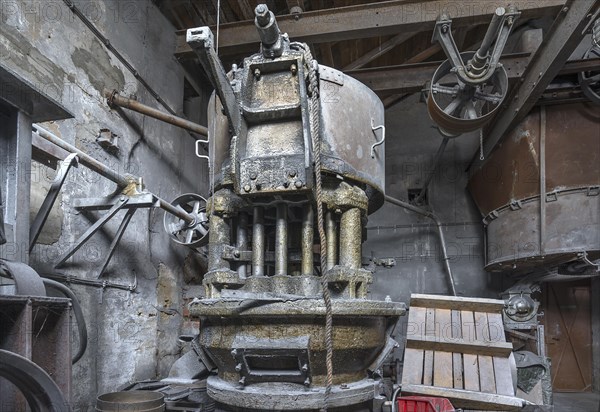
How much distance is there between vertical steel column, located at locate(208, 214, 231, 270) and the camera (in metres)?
2.63

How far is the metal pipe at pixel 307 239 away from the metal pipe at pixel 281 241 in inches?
4.3

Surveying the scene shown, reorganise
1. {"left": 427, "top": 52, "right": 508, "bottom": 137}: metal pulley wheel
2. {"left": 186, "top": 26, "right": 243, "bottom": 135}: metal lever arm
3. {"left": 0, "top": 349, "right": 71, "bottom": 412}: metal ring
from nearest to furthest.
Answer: {"left": 0, "top": 349, "right": 71, "bottom": 412}: metal ring, {"left": 186, "top": 26, "right": 243, "bottom": 135}: metal lever arm, {"left": 427, "top": 52, "right": 508, "bottom": 137}: metal pulley wheel

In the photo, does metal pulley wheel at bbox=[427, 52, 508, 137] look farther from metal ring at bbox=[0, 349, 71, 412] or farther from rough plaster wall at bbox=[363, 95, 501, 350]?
metal ring at bbox=[0, 349, 71, 412]

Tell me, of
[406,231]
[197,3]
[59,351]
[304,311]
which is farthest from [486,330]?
[197,3]

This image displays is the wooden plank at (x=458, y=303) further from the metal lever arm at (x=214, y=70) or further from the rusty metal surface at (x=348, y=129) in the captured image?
the metal lever arm at (x=214, y=70)

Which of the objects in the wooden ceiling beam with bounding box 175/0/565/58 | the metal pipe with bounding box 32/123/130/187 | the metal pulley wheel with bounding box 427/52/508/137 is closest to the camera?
the metal pipe with bounding box 32/123/130/187

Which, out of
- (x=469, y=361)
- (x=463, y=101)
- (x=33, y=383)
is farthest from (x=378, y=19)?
(x=33, y=383)

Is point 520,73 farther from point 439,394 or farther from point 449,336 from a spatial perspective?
point 439,394

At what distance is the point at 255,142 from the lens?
2537mm

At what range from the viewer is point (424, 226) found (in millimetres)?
7086

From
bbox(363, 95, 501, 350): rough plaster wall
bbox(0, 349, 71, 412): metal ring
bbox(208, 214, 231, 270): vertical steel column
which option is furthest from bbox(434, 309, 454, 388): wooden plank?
bbox(363, 95, 501, 350): rough plaster wall

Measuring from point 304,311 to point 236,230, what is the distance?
2.73ft

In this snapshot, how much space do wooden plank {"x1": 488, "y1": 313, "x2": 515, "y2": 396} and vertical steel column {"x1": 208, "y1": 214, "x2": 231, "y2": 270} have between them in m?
2.02

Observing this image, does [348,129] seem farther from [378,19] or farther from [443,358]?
[378,19]
